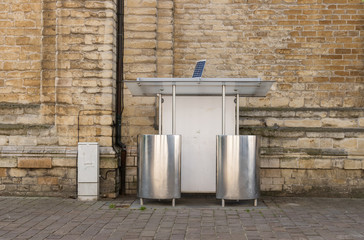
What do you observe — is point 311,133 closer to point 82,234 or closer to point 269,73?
point 269,73

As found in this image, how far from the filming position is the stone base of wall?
30.1 ft

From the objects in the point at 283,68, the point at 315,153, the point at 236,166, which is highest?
the point at 283,68

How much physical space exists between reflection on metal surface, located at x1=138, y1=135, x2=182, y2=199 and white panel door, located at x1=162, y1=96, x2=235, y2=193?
25.9 inches

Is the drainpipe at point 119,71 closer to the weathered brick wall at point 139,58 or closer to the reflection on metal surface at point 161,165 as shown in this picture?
the weathered brick wall at point 139,58

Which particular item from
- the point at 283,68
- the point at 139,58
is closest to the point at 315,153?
the point at 283,68

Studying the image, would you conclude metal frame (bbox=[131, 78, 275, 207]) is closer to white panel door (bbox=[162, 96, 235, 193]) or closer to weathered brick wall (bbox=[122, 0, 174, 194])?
white panel door (bbox=[162, 96, 235, 193])

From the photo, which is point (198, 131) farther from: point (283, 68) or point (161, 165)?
point (283, 68)

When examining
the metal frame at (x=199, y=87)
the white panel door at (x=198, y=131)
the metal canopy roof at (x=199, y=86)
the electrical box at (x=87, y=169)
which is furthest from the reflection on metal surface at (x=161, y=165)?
the electrical box at (x=87, y=169)

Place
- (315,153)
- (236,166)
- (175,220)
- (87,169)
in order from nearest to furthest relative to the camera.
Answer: (175,220) → (236,166) → (87,169) → (315,153)

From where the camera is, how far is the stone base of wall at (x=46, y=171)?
9188 millimetres

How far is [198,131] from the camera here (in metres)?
8.84

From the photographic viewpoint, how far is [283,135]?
9789 mm

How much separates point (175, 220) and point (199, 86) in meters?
2.33

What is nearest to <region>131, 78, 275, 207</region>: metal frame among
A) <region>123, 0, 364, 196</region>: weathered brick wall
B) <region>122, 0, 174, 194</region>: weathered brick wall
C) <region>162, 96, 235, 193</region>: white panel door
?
<region>162, 96, 235, 193</region>: white panel door
